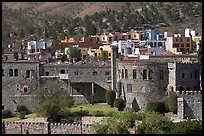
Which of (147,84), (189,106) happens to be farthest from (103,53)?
(189,106)

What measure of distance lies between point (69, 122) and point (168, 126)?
7305 mm

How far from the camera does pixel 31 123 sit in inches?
1460

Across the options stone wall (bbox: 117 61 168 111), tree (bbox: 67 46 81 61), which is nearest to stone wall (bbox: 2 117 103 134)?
stone wall (bbox: 117 61 168 111)

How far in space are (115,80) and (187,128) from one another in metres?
10.6

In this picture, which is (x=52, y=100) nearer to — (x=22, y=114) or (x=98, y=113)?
(x=22, y=114)

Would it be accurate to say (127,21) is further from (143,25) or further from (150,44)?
(150,44)

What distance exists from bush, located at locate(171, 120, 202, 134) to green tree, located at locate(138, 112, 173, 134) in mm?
543

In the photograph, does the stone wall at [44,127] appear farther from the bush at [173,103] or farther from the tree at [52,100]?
the bush at [173,103]

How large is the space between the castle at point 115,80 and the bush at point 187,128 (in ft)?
14.1

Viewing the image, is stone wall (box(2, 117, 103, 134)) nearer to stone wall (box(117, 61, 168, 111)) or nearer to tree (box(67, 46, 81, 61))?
stone wall (box(117, 61, 168, 111))

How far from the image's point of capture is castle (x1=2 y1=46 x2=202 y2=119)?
38.7m

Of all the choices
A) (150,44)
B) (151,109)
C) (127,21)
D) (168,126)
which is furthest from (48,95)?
(127,21)

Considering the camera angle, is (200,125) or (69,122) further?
(69,122)

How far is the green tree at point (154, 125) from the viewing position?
32.2m
